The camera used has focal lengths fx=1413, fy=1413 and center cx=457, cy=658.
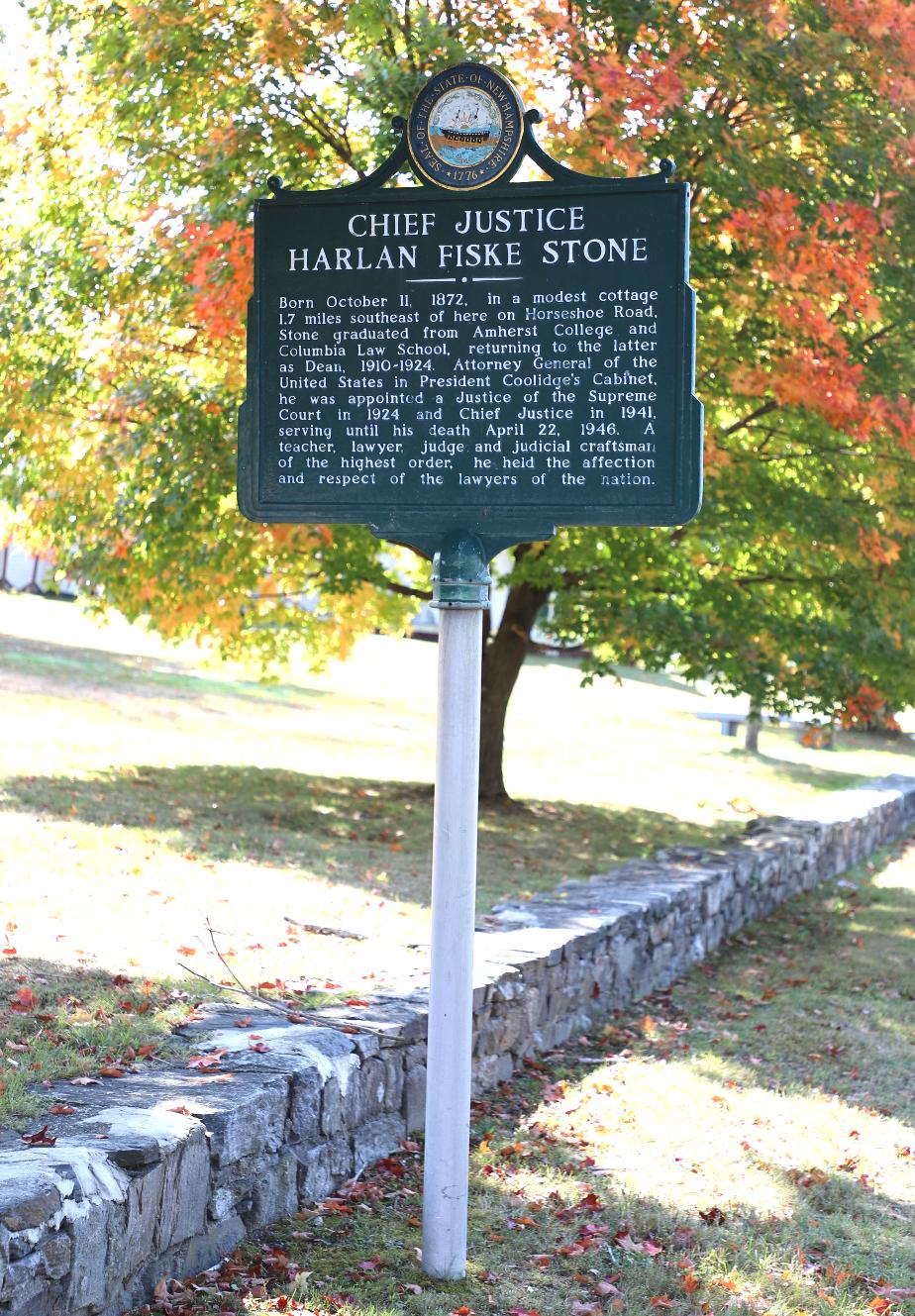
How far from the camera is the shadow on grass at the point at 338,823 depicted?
9.47 m

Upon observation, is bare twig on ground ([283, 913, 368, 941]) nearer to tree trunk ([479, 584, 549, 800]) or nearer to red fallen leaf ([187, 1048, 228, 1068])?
red fallen leaf ([187, 1048, 228, 1068])

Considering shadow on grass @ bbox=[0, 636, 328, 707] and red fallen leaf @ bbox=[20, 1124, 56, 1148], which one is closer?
red fallen leaf @ bbox=[20, 1124, 56, 1148]

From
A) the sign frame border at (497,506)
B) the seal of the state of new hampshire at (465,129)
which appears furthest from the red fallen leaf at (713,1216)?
the seal of the state of new hampshire at (465,129)

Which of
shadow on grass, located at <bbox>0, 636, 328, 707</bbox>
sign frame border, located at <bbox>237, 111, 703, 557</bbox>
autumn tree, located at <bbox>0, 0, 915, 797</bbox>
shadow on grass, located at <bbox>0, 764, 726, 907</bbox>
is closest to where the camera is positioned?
sign frame border, located at <bbox>237, 111, 703, 557</bbox>

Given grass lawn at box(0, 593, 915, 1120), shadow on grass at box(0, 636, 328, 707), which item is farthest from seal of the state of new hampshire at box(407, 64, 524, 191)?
shadow on grass at box(0, 636, 328, 707)

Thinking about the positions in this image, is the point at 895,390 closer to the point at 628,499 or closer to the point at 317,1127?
the point at 628,499

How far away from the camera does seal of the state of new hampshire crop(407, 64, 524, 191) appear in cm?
403

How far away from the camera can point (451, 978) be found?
4.07 metres

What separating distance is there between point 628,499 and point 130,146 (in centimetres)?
758

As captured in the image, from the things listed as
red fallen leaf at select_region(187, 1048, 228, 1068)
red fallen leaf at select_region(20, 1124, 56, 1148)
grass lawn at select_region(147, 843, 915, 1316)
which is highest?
red fallen leaf at select_region(20, 1124, 56, 1148)

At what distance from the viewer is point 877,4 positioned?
888 cm

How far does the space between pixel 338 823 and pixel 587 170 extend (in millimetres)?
5449

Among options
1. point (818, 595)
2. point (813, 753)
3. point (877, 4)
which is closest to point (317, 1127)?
point (877, 4)

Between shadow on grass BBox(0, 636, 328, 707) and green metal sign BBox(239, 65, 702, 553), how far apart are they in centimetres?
1425
